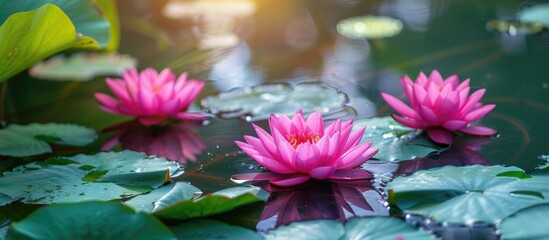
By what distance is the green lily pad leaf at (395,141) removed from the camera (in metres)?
1.54

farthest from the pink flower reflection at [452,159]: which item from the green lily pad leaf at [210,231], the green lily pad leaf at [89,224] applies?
the green lily pad leaf at [89,224]

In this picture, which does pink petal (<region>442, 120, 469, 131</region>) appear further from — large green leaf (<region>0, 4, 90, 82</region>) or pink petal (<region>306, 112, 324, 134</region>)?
large green leaf (<region>0, 4, 90, 82</region>)

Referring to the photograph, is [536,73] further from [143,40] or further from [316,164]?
[143,40]

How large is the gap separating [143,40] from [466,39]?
52.4 inches

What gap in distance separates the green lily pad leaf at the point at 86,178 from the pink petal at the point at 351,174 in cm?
35

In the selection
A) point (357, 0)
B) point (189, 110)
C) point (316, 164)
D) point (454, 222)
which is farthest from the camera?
point (357, 0)

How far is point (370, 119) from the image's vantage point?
1768 millimetres

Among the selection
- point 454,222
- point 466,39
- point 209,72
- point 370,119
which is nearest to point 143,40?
point 209,72

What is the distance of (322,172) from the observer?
1.39m

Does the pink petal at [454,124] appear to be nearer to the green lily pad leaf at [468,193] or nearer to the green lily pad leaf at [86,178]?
the green lily pad leaf at [468,193]

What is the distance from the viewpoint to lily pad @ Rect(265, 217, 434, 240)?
1.14 m

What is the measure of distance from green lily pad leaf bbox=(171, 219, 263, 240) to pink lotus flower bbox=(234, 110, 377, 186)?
21cm

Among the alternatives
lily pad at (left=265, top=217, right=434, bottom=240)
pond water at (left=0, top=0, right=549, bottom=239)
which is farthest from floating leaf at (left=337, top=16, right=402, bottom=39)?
lily pad at (left=265, top=217, right=434, bottom=240)

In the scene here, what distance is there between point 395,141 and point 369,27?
51.4 inches
